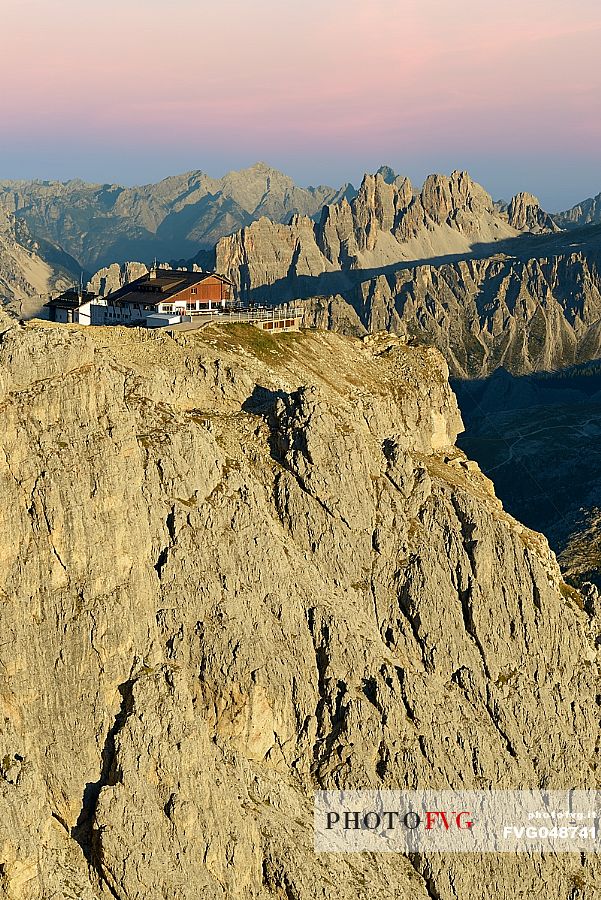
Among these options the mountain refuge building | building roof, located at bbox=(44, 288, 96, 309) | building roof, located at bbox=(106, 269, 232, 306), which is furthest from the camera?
building roof, located at bbox=(44, 288, 96, 309)

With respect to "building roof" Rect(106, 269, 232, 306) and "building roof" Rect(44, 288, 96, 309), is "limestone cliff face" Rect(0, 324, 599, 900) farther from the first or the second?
"building roof" Rect(44, 288, 96, 309)

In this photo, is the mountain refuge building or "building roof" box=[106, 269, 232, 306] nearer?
the mountain refuge building

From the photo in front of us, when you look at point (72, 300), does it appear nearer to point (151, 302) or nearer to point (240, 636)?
point (151, 302)

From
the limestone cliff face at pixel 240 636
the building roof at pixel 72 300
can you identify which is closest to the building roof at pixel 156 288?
the building roof at pixel 72 300

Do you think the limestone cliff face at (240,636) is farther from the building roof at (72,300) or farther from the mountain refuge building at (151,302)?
Result: the building roof at (72,300)

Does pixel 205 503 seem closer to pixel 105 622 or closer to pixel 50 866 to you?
pixel 105 622

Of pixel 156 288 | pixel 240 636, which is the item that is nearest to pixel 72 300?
pixel 156 288

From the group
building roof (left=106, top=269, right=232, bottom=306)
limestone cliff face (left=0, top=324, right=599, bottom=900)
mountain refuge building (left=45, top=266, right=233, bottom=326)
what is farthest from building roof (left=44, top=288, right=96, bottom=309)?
limestone cliff face (left=0, top=324, right=599, bottom=900)

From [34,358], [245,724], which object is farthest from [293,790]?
[34,358]
